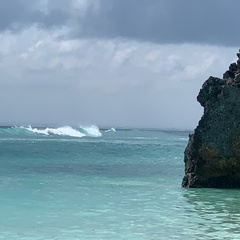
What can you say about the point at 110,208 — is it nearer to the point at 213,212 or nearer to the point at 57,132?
the point at 213,212

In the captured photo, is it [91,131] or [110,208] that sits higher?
[91,131]

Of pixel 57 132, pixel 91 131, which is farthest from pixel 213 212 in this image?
pixel 91 131

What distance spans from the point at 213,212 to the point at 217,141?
6289 mm

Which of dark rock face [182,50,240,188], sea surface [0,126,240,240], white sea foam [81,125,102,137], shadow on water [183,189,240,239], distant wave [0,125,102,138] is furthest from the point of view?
white sea foam [81,125,102,137]

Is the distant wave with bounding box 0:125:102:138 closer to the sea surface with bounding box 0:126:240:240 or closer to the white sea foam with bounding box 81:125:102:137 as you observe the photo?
the white sea foam with bounding box 81:125:102:137

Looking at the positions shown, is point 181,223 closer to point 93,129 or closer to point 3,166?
point 3,166

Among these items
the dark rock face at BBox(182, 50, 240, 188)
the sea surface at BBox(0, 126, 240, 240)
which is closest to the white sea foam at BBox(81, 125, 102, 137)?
the sea surface at BBox(0, 126, 240, 240)

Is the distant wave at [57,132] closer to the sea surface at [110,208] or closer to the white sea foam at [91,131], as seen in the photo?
the white sea foam at [91,131]

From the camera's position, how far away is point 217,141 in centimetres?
2498

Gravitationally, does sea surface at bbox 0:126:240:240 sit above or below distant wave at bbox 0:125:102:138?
below

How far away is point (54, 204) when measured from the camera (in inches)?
792

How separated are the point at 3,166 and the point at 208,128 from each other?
14.3 m

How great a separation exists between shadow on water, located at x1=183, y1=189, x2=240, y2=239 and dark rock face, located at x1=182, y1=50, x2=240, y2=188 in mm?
861

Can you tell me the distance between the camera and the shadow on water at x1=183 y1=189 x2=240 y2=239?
619 inches
